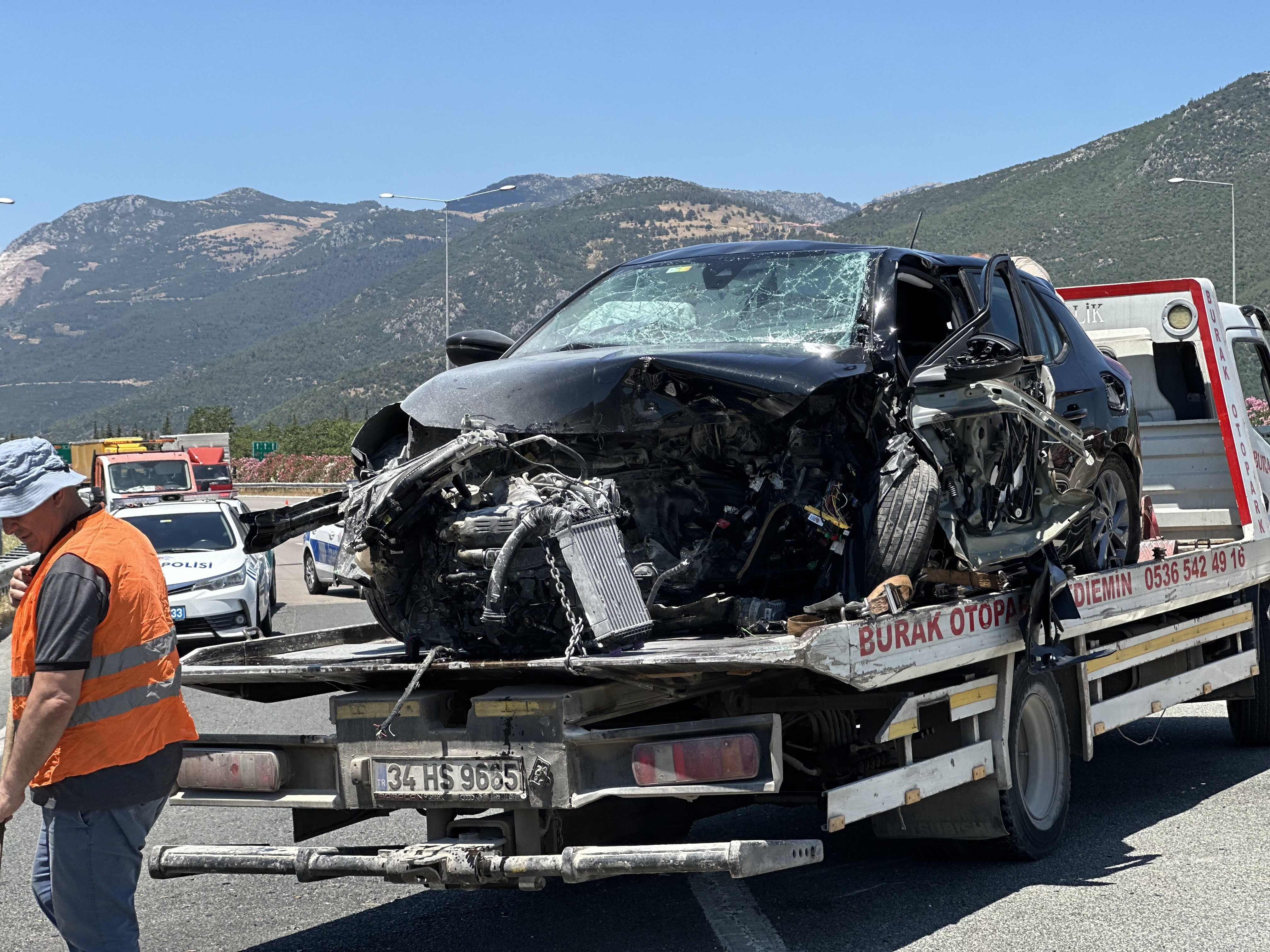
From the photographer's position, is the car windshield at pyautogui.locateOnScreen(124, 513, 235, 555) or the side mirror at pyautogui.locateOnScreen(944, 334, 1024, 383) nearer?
the side mirror at pyautogui.locateOnScreen(944, 334, 1024, 383)

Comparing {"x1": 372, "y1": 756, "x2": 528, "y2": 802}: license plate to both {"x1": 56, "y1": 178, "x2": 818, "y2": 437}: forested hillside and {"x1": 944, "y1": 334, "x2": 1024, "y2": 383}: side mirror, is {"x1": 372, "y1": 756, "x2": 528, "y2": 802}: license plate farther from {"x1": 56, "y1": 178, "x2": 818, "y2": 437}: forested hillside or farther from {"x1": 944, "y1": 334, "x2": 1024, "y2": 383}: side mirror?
{"x1": 56, "y1": 178, "x2": 818, "y2": 437}: forested hillside

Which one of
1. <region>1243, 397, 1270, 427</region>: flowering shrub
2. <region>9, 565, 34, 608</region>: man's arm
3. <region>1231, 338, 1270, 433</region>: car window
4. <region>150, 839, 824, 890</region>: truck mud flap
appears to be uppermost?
<region>1231, 338, 1270, 433</region>: car window

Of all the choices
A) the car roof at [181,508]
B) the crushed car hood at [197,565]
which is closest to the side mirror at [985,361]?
→ the crushed car hood at [197,565]

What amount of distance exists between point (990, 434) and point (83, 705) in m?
3.98

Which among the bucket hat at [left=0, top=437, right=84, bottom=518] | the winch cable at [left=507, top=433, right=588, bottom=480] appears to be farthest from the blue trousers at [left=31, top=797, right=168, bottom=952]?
the winch cable at [left=507, top=433, right=588, bottom=480]

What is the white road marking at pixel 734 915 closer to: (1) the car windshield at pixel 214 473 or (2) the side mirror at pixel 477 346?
(2) the side mirror at pixel 477 346

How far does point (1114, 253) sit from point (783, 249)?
63.5 metres

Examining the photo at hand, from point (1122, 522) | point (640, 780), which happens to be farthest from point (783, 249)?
point (640, 780)

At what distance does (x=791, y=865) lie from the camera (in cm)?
480

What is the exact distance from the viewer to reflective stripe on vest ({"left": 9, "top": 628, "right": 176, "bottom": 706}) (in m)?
4.19

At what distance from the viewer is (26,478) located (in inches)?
168

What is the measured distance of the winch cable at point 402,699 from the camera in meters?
5.04

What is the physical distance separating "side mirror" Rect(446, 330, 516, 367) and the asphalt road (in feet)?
7.61

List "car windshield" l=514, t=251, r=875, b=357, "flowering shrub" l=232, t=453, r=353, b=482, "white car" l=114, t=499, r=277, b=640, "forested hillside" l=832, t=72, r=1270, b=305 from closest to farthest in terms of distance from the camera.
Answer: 1. "car windshield" l=514, t=251, r=875, b=357
2. "white car" l=114, t=499, r=277, b=640
3. "flowering shrub" l=232, t=453, r=353, b=482
4. "forested hillside" l=832, t=72, r=1270, b=305
